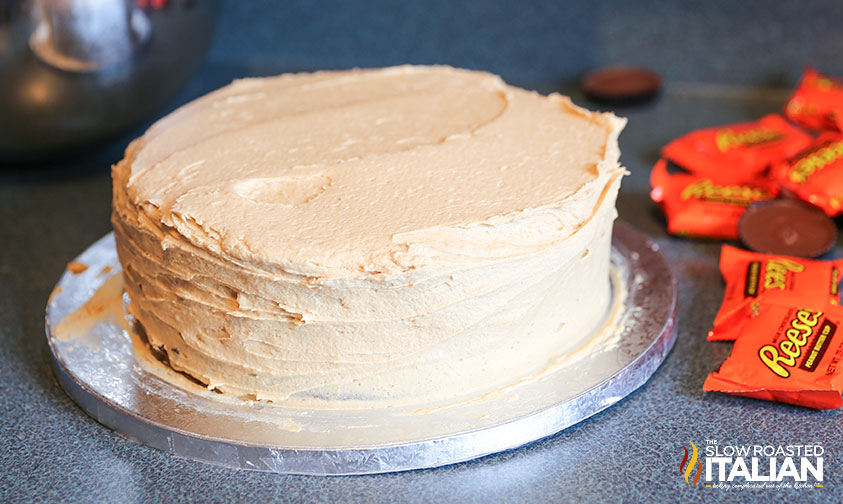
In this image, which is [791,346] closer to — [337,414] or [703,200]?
[703,200]

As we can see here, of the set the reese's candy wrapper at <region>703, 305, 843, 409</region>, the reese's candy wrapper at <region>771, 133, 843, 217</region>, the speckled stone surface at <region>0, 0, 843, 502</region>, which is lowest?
the speckled stone surface at <region>0, 0, 843, 502</region>

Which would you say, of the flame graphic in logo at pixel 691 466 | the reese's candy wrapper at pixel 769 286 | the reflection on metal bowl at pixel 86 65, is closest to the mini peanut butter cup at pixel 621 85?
the reese's candy wrapper at pixel 769 286

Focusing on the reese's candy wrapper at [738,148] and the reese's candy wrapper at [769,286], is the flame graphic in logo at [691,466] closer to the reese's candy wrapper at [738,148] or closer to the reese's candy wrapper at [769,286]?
the reese's candy wrapper at [769,286]

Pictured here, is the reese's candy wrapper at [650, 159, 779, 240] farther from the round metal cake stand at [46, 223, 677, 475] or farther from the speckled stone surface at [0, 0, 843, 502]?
the round metal cake stand at [46, 223, 677, 475]

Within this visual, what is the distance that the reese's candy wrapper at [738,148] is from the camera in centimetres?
Result: 151

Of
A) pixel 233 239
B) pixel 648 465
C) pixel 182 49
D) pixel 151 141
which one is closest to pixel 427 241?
pixel 233 239

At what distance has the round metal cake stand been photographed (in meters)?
0.90

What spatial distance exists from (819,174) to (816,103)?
1.14ft

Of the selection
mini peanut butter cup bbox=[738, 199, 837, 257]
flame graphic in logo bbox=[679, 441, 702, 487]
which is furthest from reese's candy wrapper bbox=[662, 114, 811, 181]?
flame graphic in logo bbox=[679, 441, 702, 487]

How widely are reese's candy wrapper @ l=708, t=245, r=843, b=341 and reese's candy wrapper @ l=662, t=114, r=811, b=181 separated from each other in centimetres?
30

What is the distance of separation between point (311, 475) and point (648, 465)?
0.34m

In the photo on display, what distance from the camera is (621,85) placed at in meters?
1.86

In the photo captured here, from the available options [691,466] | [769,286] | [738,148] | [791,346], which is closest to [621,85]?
[738,148]

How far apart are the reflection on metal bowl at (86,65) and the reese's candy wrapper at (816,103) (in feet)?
3.47
